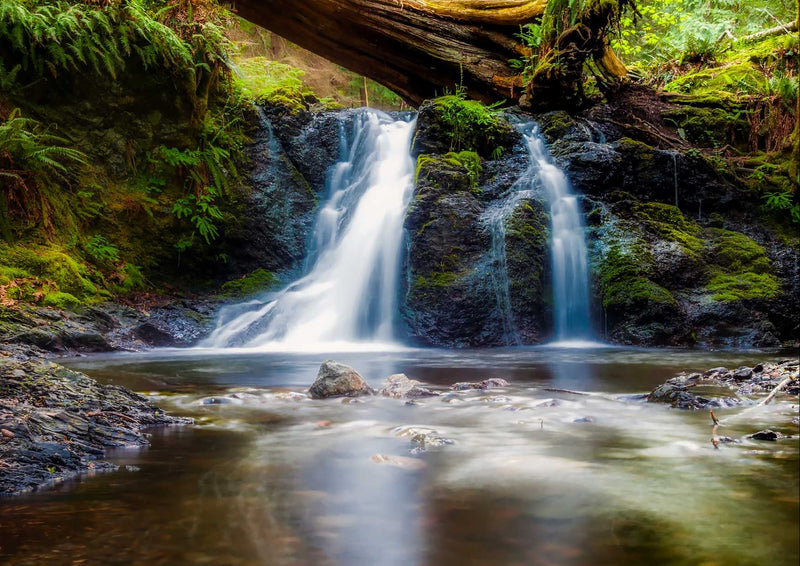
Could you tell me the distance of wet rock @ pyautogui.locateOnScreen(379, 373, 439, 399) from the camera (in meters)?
3.99

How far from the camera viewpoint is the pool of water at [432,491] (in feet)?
5.38

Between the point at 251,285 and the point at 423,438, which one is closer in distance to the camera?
the point at 423,438

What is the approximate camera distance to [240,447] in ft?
8.96

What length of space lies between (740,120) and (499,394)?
29.5ft

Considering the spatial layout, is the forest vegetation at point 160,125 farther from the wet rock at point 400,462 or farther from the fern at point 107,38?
the wet rock at point 400,462

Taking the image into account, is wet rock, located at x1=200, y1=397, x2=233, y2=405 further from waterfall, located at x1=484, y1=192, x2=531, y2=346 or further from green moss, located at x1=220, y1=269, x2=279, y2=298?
green moss, located at x1=220, y1=269, x2=279, y2=298

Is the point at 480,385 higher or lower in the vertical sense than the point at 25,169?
lower

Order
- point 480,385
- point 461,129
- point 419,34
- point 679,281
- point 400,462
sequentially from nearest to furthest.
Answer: point 400,462 < point 480,385 < point 679,281 < point 461,129 < point 419,34

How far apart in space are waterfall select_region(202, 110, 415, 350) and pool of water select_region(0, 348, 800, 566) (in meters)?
4.21

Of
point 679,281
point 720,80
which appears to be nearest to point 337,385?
point 679,281

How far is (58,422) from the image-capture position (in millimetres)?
2553

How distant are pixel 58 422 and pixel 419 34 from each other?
9.75 m

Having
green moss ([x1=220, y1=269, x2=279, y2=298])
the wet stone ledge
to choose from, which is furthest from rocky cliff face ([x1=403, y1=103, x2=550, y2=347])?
the wet stone ledge

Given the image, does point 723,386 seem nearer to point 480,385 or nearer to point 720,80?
point 480,385
